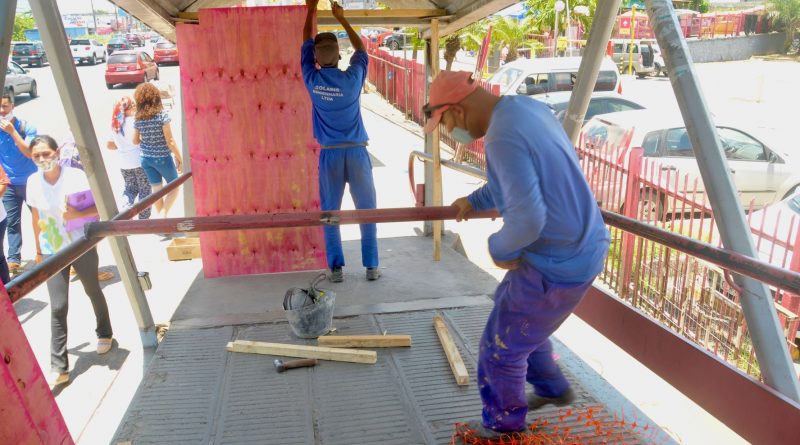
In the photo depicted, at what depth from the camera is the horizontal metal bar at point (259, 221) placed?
3268 millimetres

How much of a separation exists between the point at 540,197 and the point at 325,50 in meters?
3.10

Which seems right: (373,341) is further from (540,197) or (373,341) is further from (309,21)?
(309,21)

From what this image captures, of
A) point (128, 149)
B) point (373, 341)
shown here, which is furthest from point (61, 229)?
point (373, 341)

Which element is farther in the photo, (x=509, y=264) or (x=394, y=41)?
(x=394, y=41)

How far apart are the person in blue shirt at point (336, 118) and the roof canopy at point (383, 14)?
1.54 ft

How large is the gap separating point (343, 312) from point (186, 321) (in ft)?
3.95

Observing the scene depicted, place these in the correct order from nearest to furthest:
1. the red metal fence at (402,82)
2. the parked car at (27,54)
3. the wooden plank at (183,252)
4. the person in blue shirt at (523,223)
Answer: the person in blue shirt at (523,223) < the wooden plank at (183,252) < the red metal fence at (402,82) < the parked car at (27,54)

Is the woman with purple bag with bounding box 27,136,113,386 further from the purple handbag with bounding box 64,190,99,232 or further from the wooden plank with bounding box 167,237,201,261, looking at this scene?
the wooden plank with bounding box 167,237,201,261

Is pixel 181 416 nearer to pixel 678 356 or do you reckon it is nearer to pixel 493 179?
pixel 493 179

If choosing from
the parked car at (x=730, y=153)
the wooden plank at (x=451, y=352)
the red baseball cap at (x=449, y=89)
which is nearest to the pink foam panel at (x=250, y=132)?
the wooden plank at (x=451, y=352)

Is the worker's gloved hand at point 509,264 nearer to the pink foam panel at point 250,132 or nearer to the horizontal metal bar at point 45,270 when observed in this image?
the horizontal metal bar at point 45,270

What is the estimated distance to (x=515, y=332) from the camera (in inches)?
102

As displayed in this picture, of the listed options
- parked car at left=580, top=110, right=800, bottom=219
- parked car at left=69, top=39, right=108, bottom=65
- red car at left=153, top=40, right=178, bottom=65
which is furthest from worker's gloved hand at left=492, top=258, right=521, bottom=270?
parked car at left=69, top=39, right=108, bottom=65

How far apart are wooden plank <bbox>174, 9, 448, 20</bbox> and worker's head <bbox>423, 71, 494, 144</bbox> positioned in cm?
320
